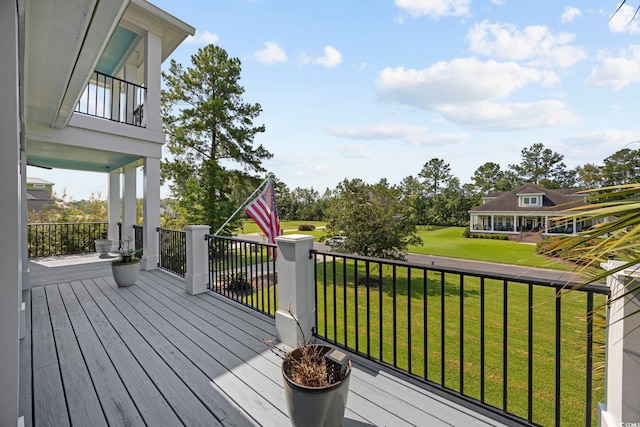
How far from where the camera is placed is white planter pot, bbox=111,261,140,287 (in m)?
4.66

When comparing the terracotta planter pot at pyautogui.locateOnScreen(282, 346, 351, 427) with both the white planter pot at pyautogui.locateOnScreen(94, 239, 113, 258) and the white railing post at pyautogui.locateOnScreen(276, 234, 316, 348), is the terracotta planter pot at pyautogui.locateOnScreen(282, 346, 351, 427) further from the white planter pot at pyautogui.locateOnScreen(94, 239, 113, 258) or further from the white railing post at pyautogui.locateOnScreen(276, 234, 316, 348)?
the white planter pot at pyautogui.locateOnScreen(94, 239, 113, 258)

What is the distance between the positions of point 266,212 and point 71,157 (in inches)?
200

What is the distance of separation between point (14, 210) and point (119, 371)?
5.31 ft

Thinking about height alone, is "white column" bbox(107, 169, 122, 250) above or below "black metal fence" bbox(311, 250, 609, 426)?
above

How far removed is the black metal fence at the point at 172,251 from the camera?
17.9 ft

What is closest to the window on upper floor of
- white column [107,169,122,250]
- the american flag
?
the american flag

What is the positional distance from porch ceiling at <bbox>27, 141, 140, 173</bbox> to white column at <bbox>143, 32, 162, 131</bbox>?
3.07 ft

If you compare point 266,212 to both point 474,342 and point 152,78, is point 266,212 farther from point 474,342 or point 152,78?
point 474,342

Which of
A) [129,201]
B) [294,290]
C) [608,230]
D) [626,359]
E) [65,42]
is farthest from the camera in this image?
[129,201]

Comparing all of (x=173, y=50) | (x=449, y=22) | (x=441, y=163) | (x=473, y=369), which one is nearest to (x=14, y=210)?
(x=473, y=369)

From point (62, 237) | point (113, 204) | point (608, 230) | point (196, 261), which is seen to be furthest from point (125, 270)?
point (608, 230)

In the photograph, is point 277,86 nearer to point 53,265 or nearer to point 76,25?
point 76,25

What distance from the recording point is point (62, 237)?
820cm

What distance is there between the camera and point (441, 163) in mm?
39688
